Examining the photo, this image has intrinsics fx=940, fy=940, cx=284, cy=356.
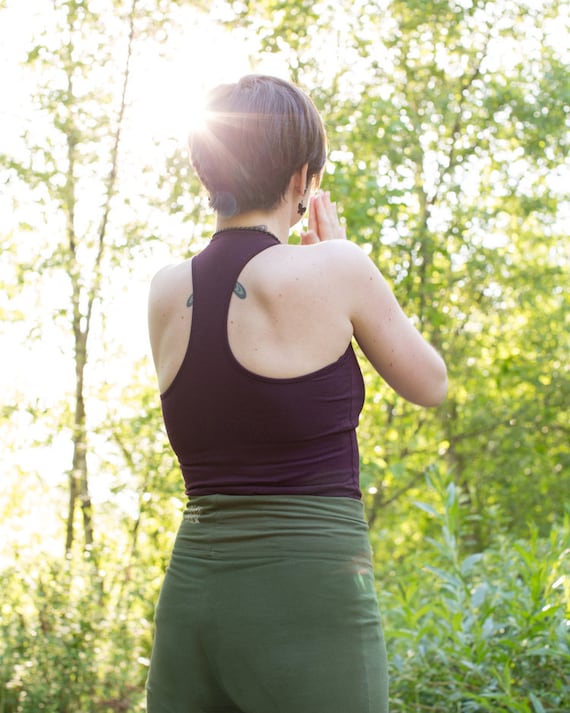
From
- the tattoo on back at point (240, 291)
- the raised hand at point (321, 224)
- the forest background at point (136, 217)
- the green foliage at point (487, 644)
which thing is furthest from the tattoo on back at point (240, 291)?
the forest background at point (136, 217)

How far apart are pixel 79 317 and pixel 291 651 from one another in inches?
151

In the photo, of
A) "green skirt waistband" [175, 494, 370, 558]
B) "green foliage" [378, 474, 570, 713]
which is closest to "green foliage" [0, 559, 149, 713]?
"green foliage" [378, 474, 570, 713]

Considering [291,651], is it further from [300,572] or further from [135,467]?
[135,467]

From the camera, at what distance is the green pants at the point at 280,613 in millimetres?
1284

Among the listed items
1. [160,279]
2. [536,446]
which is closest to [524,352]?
[536,446]

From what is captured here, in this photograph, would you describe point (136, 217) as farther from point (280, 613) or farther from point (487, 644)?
point (280, 613)

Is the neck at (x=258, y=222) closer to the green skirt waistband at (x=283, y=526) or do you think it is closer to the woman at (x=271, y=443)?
the woman at (x=271, y=443)

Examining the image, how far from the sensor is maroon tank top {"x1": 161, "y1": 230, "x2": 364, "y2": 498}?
4.35ft

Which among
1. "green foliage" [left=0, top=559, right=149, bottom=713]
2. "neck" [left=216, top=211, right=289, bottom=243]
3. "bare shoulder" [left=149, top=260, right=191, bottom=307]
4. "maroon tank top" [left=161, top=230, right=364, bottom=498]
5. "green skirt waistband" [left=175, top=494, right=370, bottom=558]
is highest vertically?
"neck" [left=216, top=211, right=289, bottom=243]

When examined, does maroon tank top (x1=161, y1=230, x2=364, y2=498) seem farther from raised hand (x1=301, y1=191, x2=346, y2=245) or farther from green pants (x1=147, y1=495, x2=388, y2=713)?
raised hand (x1=301, y1=191, x2=346, y2=245)

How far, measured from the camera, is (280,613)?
1293 millimetres

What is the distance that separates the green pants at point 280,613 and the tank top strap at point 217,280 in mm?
234

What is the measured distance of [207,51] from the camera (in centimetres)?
468

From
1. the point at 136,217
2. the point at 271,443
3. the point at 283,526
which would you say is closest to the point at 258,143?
the point at 271,443
